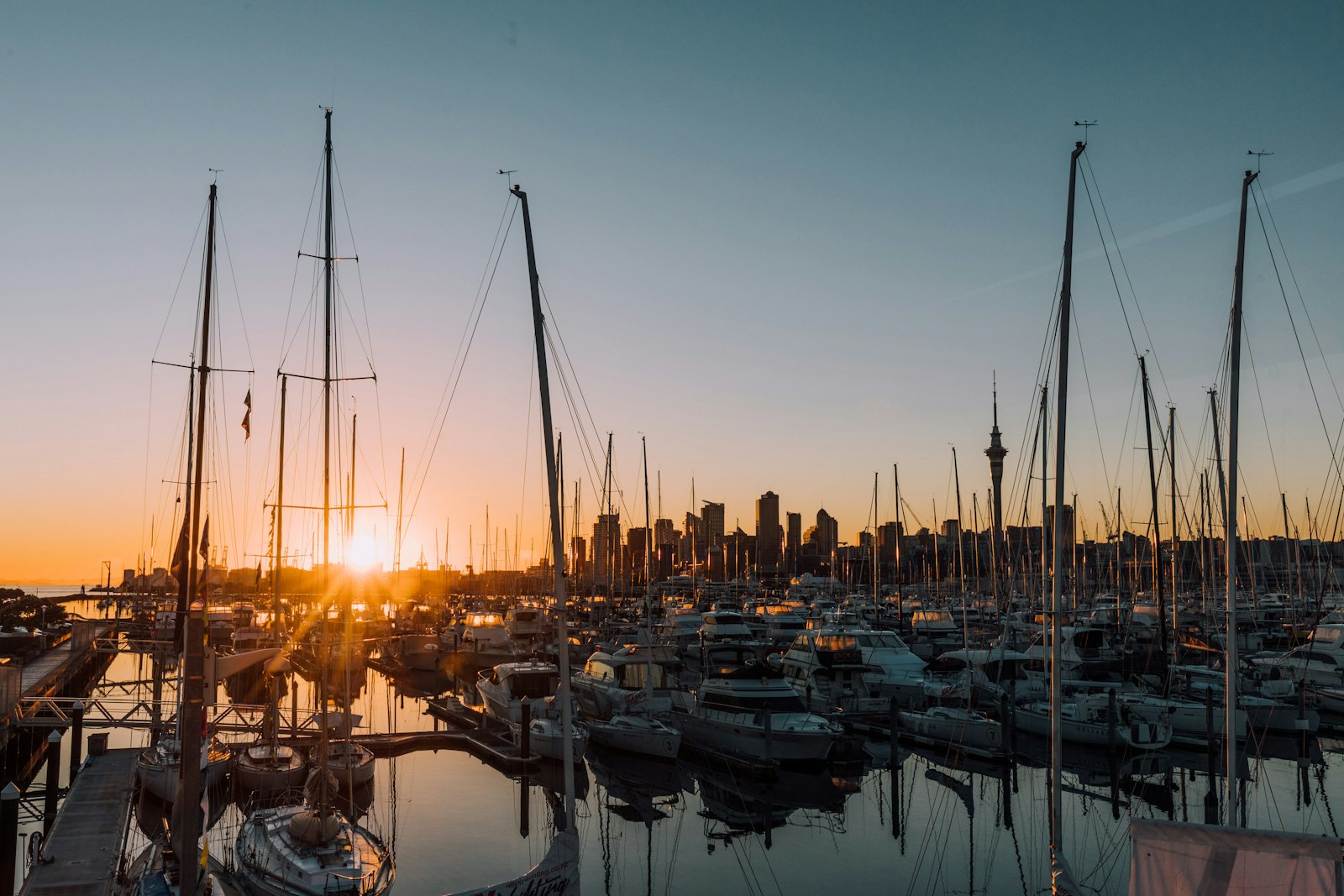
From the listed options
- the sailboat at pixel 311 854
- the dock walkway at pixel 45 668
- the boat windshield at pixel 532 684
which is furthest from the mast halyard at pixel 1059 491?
the dock walkway at pixel 45 668

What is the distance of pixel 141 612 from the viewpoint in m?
82.8

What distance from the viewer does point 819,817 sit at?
27656mm

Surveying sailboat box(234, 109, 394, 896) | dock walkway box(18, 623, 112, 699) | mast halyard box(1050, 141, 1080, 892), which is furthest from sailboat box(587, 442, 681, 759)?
dock walkway box(18, 623, 112, 699)

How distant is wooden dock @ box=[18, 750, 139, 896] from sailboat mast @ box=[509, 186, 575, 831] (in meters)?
10.1

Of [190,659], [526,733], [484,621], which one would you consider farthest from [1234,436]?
[484,621]

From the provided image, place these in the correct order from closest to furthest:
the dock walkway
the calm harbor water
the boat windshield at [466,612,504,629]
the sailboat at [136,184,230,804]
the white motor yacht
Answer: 1. the sailboat at [136,184,230,804]
2. the calm harbor water
3. the white motor yacht
4. the dock walkway
5. the boat windshield at [466,612,504,629]

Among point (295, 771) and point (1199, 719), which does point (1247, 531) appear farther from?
point (295, 771)

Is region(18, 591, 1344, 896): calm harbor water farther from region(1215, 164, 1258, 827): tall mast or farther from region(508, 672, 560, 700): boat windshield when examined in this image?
region(1215, 164, 1258, 827): tall mast

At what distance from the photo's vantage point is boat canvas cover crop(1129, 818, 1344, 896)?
Result: 8.89 m

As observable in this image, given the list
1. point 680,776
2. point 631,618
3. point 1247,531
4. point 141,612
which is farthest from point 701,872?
point 141,612

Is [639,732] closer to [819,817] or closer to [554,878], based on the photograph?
[819,817]

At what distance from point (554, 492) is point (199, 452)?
751cm

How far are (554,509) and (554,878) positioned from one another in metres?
5.55

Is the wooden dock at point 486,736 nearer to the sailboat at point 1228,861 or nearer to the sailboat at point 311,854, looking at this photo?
the sailboat at point 311,854
